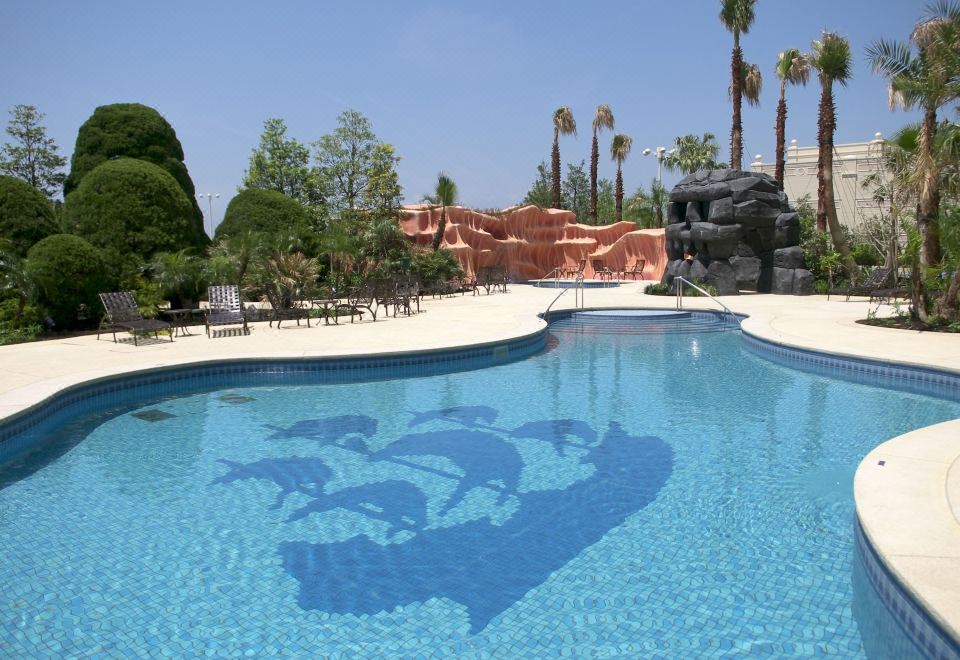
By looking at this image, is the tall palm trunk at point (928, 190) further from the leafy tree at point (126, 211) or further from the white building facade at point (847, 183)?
the white building facade at point (847, 183)

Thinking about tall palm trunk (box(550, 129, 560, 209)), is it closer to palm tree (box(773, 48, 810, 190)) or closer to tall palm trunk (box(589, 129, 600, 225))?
tall palm trunk (box(589, 129, 600, 225))

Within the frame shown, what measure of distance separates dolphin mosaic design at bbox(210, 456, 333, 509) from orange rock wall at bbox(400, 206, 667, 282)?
23.0m

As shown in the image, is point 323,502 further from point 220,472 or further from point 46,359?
point 46,359

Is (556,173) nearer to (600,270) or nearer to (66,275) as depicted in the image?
(600,270)

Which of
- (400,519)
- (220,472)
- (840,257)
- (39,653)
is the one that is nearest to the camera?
(39,653)

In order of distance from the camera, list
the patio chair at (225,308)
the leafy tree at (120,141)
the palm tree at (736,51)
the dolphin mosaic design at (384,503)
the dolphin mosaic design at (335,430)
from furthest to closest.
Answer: the palm tree at (736,51) < the leafy tree at (120,141) < the patio chair at (225,308) < the dolphin mosaic design at (335,430) < the dolphin mosaic design at (384,503)

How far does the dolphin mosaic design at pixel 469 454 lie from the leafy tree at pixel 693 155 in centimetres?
3590

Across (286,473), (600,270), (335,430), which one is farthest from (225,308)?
(600,270)

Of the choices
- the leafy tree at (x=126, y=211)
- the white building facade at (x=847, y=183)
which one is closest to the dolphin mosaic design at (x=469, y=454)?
the leafy tree at (x=126, y=211)

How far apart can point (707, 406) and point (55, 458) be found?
22.8 feet

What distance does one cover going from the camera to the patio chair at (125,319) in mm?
10734

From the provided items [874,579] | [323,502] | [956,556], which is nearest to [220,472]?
[323,502]

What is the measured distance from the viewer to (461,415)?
24.1 ft

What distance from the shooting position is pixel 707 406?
7586 millimetres
